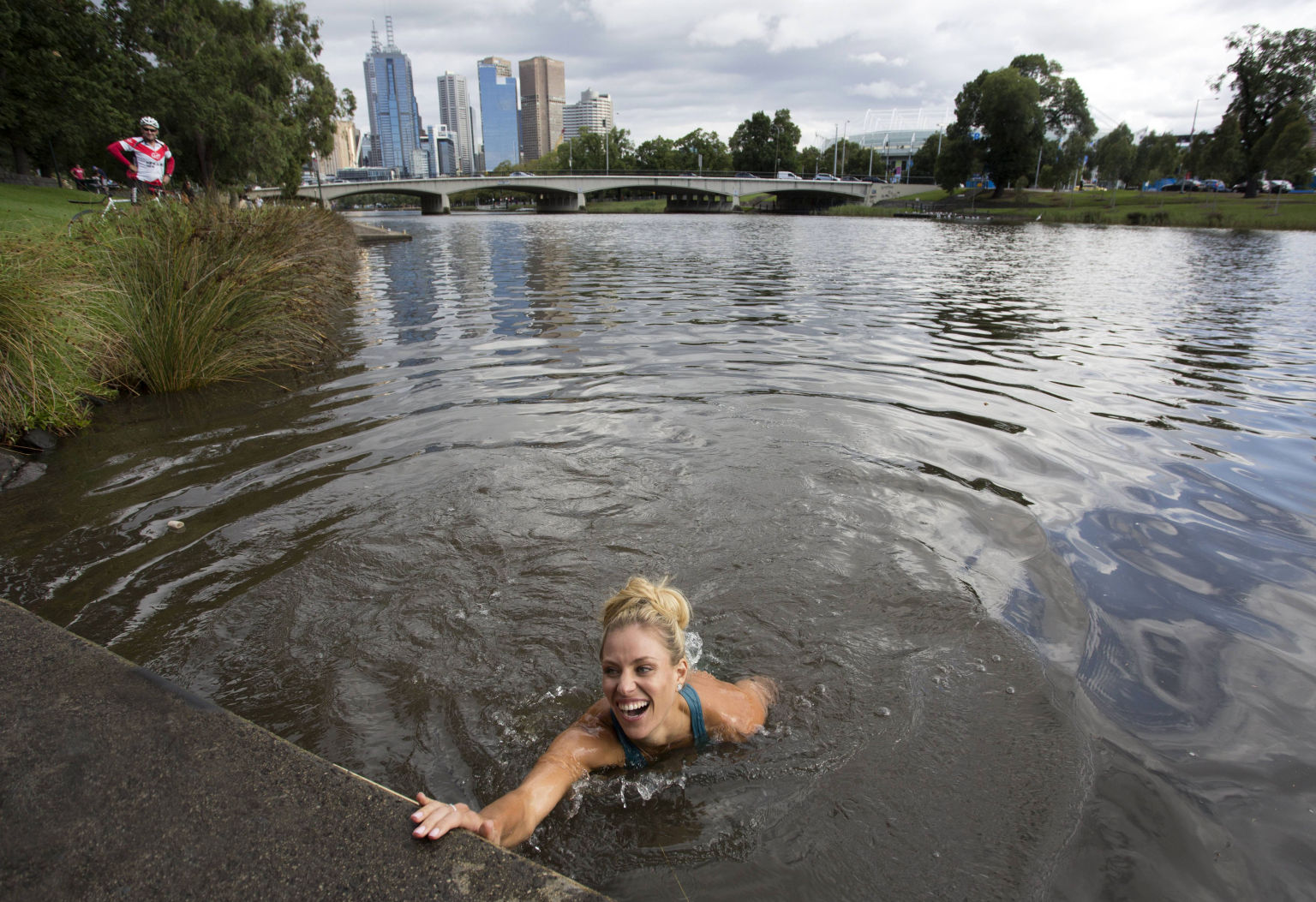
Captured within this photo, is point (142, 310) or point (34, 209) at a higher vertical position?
point (34, 209)

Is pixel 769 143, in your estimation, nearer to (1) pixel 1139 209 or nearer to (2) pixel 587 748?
(1) pixel 1139 209

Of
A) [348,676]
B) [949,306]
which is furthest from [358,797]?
[949,306]

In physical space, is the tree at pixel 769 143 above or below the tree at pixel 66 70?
above

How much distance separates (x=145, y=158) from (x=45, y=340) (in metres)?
8.43

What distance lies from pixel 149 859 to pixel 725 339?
10136 millimetres

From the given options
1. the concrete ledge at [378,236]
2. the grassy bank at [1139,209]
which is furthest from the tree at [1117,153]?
the concrete ledge at [378,236]

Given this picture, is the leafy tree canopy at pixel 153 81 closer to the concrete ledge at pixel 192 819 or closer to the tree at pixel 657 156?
the concrete ledge at pixel 192 819

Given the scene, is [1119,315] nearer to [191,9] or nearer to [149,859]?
[149,859]

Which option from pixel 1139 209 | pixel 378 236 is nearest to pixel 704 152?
pixel 1139 209

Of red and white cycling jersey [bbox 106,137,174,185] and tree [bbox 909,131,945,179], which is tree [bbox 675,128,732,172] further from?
red and white cycling jersey [bbox 106,137,174,185]

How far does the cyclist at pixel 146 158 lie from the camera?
12250 millimetres

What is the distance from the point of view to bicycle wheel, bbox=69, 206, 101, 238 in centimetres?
817

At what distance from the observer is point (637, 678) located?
2.79m

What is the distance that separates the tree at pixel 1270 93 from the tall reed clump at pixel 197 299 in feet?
241
